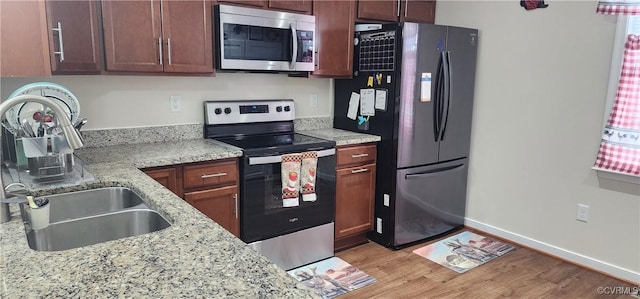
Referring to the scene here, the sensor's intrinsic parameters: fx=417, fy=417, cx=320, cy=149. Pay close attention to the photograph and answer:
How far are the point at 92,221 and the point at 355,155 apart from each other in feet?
6.55

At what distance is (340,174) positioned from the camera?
306cm

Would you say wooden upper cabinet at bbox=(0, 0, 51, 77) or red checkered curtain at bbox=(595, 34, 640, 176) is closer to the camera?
wooden upper cabinet at bbox=(0, 0, 51, 77)

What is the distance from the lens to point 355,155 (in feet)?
10.2

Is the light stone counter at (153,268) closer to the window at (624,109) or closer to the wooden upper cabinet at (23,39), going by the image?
the wooden upper cabinet at (23,39)

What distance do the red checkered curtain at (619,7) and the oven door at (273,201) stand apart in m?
1.98

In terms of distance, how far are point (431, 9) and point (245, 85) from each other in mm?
1822

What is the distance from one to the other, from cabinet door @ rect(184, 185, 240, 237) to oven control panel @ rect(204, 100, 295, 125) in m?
0.62

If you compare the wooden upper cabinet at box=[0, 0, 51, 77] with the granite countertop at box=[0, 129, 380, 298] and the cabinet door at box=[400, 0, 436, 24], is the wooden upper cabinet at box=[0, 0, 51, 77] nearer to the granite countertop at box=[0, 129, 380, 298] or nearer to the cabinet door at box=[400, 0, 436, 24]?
the granite countertop at box=[0, 129, 380, 298]

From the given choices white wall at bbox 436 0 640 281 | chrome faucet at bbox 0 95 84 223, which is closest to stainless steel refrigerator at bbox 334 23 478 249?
white wall at bbox 436 0 640 281

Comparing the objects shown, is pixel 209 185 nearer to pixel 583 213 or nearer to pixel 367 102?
pixel 367 102

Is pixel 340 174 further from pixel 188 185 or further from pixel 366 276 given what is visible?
pixel 188 185

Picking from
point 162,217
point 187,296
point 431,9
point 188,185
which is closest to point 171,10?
point 188,185

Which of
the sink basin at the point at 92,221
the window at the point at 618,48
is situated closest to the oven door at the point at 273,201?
the sink basin at the point at 92,221

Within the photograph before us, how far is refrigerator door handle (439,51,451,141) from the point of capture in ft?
10.4
